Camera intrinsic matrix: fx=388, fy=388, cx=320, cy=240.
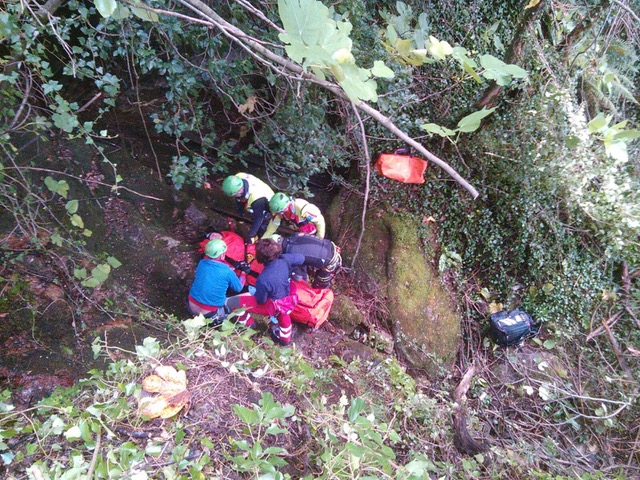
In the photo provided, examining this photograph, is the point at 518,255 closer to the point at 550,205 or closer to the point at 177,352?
the point at 550,205

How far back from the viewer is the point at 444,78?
4.88m

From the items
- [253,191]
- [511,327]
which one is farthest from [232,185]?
[511,327]

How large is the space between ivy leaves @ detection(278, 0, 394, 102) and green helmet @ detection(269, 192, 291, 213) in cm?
292

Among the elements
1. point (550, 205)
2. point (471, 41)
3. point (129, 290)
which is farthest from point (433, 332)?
point (471, 41)

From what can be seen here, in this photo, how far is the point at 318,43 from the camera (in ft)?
4.33

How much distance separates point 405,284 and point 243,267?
6.97ft

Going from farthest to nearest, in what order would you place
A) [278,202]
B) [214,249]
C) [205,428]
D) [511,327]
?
1. [511,327]
2. [278,202]
3. [214,249]
4. [205,428]

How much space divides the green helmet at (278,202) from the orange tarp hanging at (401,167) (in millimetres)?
1584

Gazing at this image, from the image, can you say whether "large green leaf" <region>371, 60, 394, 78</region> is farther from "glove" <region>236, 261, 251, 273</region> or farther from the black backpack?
the black backpack

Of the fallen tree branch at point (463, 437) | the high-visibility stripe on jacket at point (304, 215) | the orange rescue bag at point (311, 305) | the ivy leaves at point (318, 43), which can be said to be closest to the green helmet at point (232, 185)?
the high-visibility stripe on jacket at point (304, 215)

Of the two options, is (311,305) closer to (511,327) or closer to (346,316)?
(346,316)

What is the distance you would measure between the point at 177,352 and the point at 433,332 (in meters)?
3.81

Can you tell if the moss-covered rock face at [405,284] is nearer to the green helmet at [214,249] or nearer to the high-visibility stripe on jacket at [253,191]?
the high-visibility stripe on jacket at [253,191]

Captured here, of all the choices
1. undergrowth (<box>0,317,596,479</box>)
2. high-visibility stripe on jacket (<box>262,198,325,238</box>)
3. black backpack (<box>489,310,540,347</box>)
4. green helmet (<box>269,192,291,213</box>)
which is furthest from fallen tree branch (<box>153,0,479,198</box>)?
black backpack (<box>489,310,540,347</box>)
